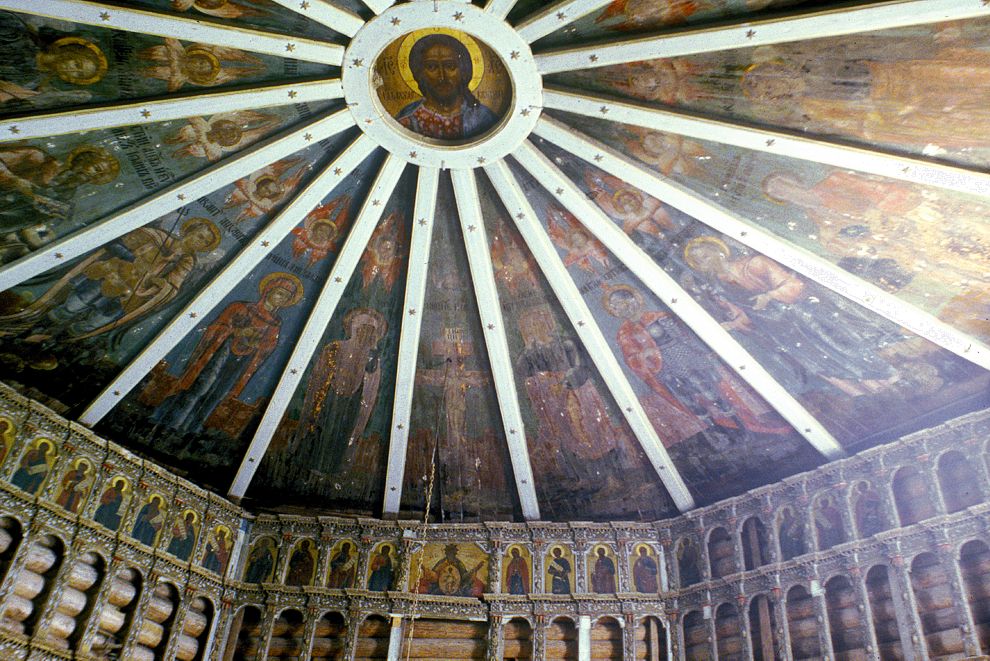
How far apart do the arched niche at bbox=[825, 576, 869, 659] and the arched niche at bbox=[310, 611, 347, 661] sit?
797 cm

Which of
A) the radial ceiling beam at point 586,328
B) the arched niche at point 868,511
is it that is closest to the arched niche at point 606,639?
the radial ceiling beam at point 586,328

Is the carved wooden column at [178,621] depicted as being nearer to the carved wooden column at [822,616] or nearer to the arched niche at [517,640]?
the arched niche at [517,640]

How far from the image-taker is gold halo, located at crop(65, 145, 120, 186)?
40.3 feet

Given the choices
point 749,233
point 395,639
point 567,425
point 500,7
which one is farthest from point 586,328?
point 395,639

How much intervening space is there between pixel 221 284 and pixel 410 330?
3.38m

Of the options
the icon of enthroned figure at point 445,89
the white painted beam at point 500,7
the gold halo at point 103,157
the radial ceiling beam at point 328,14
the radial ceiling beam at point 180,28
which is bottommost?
the gold halo at point 103,157

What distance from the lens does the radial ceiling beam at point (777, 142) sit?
37.1 feet

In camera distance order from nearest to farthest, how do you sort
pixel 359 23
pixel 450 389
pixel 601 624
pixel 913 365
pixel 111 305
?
pixel 359 23
pixel 913 365
pixel 111 305
pixel 601 624
pixel 450 389

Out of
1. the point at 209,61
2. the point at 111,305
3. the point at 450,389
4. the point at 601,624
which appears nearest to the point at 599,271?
the point at 450,389

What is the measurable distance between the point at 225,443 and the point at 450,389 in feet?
13.9

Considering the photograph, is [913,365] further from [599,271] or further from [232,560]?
[232,560]

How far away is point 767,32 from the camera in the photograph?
11.0 metres

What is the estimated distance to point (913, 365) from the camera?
1300 centimetres

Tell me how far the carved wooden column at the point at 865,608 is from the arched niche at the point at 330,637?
835 centimetres
